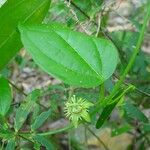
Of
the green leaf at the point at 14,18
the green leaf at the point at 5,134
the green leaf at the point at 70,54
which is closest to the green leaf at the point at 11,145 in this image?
the green leaf at the point at 5,134

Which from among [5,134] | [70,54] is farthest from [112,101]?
[5,134]

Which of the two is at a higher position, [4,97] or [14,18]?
[14,18]

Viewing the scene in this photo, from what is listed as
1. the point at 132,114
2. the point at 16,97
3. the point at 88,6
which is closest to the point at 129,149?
the point at 16,97

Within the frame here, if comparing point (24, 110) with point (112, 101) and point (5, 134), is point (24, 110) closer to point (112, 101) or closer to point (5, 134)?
point (5, 134)

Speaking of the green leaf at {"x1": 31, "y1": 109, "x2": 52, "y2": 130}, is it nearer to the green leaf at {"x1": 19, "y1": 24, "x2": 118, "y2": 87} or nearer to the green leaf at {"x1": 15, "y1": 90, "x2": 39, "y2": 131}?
the green leaf at {"x1": 15, "y1": 90, "x2": 39, "y2": 131}

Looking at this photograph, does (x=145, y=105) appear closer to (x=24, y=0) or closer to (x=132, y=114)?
(x=132, y=114)

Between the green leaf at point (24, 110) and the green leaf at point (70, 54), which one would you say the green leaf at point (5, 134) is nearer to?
the green leaf at point (24, 110)

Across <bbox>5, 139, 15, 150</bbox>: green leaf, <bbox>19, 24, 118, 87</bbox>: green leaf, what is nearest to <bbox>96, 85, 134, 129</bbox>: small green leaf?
<bbox>19, 24, 118, 87</bbox>: green leaf

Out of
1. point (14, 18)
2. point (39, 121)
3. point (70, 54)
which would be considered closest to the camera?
point (70, 54)
